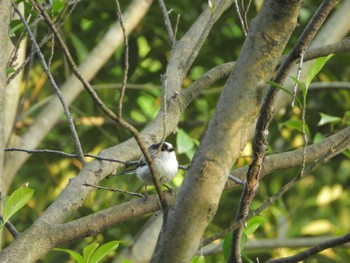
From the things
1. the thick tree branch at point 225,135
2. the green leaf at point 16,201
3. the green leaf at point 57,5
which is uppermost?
the green leaf at point 57,5

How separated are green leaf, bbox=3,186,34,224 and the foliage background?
6.75ft

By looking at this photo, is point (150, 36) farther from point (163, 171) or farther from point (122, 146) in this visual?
point (122, 146)

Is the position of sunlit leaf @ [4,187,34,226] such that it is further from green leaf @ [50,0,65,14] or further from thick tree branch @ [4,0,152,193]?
thick tree branch @ [4,0,152,193]

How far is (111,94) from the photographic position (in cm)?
488

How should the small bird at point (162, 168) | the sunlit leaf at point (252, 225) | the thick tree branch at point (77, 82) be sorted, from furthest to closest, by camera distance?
1. the thick tree branch at point (77, 82)
2. the small bird at point (162, 168)
3. the sunlit leaf at point (252, 225)

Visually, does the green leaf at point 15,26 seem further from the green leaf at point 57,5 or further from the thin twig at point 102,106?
the thin twig at point 102,106

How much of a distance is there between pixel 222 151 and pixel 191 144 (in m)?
1.88

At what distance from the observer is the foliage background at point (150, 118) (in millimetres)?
4496

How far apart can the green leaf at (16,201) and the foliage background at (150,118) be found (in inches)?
81.0

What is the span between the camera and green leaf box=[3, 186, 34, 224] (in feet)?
7.16

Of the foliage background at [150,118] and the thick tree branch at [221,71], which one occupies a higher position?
the thick tree branch at [221,71]

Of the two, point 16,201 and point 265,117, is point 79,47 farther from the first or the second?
point 265,117

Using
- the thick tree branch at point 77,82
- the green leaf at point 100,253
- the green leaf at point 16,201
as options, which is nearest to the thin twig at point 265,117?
the green leaf at point 100,253

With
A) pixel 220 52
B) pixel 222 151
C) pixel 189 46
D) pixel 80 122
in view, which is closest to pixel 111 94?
pixel 80 122
